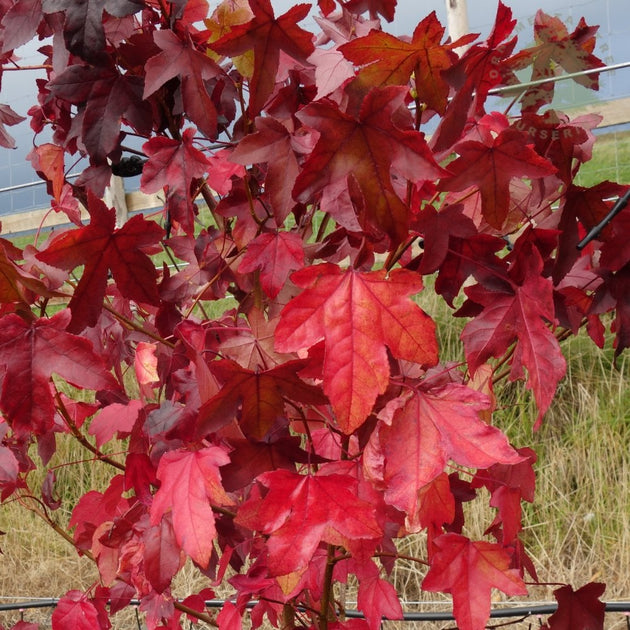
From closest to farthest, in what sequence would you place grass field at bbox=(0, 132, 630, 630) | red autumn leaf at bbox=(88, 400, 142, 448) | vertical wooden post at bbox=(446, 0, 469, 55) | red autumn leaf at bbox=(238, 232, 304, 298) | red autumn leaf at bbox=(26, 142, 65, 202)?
1. red autumn leaf at bbox=(238, 232, 304, 298)
2. red autumn leaf at bbox=(26, 142, 65, 202)
3. red autumn leaf at bbox=(88, 400, 142, 448)
4. grass field at bbox=(0, 132, 630, 630)
5. vertical wooden post at bbox=(446, 0, 469, 55)

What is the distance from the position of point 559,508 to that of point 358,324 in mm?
1956

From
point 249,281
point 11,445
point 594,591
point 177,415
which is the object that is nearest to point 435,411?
point 177,415

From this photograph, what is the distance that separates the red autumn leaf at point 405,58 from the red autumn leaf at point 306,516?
0.30 meters

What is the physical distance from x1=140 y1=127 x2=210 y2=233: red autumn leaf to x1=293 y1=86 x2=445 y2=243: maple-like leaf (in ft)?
0.83

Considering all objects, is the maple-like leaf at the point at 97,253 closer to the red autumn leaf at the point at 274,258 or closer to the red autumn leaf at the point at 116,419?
→ the red autumn leaf at the point at 274,258

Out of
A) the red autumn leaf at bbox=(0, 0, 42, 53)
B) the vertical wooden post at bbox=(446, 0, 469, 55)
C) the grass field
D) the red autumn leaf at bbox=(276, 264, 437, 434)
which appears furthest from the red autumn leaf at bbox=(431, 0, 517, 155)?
the vertical wooden post at bbox=(446, 0, 469, 55)

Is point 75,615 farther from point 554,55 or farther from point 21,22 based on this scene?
point 554,55

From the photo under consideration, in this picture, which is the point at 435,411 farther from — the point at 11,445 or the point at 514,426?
the point at 514,426

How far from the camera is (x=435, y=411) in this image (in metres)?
0.53

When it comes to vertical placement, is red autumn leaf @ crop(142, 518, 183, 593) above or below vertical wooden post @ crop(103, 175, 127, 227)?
below

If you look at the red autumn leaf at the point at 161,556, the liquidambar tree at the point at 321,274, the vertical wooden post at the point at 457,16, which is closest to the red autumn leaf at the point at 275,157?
the liquidambar tree at the point at 321,274

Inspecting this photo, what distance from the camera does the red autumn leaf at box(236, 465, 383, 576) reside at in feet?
1.77

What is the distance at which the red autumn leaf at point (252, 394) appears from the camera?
54 centimetres

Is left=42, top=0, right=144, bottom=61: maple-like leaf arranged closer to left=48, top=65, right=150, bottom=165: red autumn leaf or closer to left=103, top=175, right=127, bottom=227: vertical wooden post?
left=48, top=65, right=150, bottom=165: red autumn leaf
